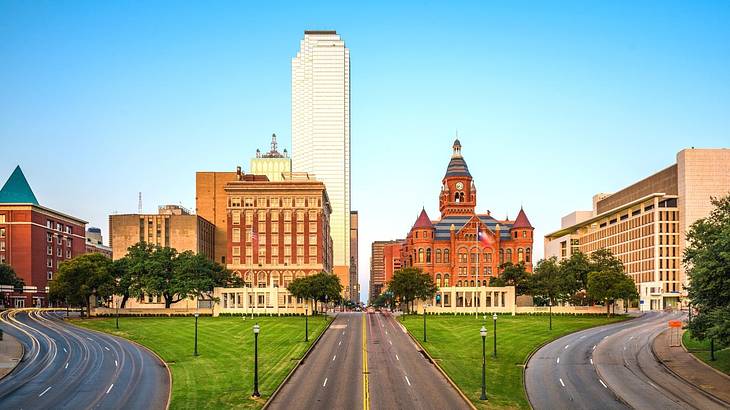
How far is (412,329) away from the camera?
89562 millimetres

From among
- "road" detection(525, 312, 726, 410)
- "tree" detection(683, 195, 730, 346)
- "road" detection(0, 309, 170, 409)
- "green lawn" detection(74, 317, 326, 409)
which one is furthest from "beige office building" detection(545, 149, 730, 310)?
"road" detection(0, 309, 170, 409)

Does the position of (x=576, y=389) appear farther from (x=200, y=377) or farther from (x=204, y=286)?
(x=204, y=286)

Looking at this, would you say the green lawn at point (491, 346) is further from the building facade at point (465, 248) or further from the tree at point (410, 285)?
the building facade at point (465, 248)

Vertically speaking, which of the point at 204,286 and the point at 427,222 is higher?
the point at 427,222

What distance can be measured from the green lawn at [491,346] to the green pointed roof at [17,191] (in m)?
98.3

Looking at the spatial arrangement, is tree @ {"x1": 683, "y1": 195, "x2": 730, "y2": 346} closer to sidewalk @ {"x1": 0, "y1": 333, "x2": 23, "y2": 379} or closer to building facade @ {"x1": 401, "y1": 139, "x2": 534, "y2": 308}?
sidewalk @ {"x1": 0, "y1": 333, "x2": 23, "y2": 379}

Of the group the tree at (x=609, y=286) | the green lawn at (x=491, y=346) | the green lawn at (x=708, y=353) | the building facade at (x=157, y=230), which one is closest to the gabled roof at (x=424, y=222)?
the building facade at (x=157, y=230)

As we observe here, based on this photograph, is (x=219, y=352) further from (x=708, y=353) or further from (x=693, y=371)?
(x=708, y=353)

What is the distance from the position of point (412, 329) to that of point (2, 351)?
4591 cm

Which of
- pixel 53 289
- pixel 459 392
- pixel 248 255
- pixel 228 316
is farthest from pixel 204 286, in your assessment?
pixel 459 392

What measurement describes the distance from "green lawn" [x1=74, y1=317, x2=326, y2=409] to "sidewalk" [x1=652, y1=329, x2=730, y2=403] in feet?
96.7

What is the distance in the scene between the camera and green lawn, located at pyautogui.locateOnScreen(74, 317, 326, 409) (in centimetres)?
4559

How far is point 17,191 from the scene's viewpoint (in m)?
162

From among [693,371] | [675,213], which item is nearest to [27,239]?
[693,371]
